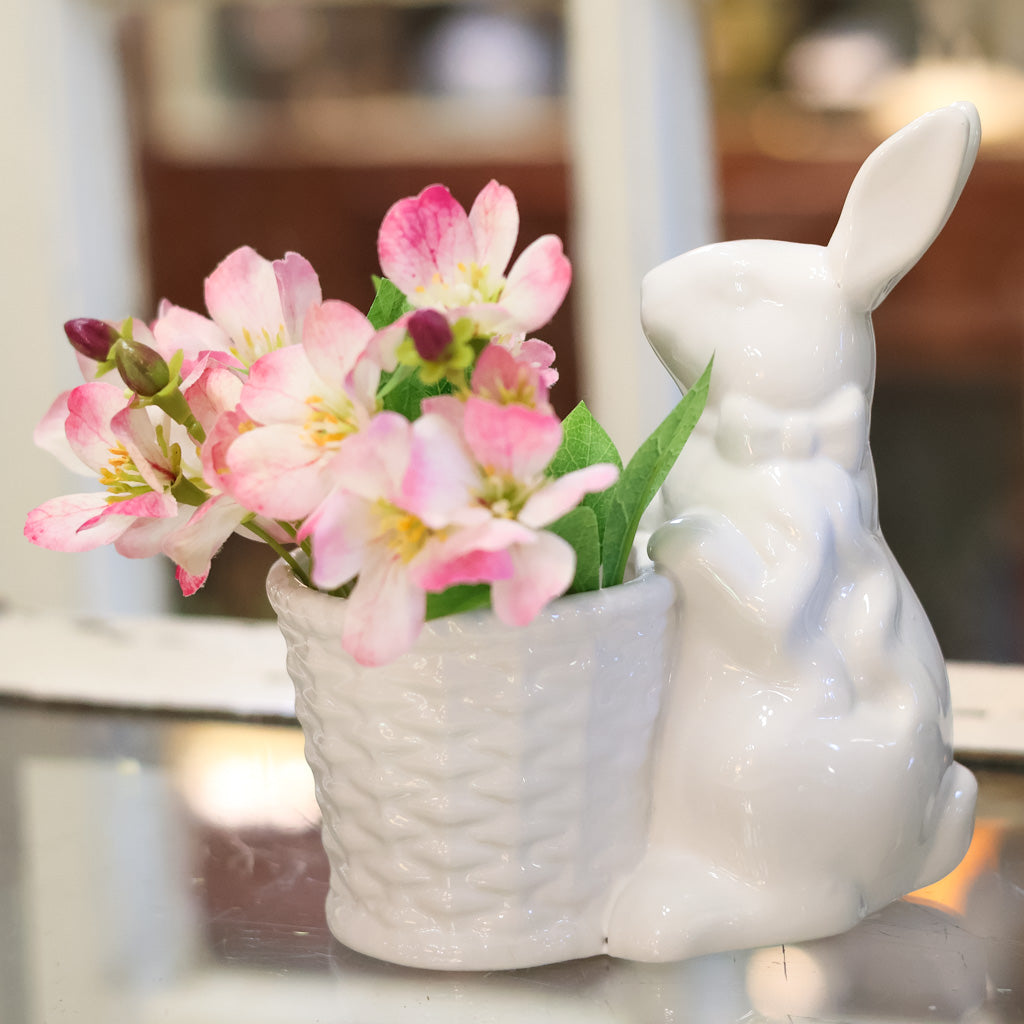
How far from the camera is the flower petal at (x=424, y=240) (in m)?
0.39

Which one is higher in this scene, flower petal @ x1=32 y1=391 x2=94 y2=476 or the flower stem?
flower petal @ x1=32 y1=391 x2=94 y2=476

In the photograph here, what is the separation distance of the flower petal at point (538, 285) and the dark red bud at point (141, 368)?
0.34 ft

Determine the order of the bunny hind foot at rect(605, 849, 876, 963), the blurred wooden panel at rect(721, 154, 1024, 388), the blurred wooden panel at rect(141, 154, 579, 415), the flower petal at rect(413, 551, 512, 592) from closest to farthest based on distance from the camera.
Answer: the flower petal at rect(413, 551, 512, 592) < the bunny hind foot at rect(605, 849, 876, 963) < the blurred wooden panel at rect(721, 154, 1024, 388) < the blurred wooden panel at rect(141, 154, 579, 415)

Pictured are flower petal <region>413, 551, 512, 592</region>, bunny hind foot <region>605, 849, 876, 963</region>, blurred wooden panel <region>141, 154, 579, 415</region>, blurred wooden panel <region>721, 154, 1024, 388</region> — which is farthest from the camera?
blurred wooden panel <region>141, 154, 579, 415</region>

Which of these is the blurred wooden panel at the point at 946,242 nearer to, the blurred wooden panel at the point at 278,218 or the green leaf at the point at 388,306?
the blurred wooden panel at the point at 278,218

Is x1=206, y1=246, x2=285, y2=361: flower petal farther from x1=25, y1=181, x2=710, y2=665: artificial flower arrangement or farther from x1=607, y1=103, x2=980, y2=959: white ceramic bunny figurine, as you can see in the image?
x1=607, y1=103, x2=980, y2=959: white ceramic bunny figurine

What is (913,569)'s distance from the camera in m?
2.32

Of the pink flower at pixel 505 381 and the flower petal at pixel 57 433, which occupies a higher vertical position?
the pink flower at pixel 505 381

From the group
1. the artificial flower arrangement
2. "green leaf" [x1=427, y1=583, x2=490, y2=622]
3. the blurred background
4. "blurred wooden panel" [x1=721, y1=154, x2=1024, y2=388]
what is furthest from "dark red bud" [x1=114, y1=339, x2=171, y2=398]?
"blurred wooden panel" [x1=721, y1=154, x2=1024, y2=388]

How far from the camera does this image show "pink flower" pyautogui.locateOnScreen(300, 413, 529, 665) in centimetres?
34

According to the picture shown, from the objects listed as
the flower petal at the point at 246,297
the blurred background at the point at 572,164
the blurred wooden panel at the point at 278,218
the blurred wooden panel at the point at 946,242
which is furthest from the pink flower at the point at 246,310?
the blurred wooden panel at the point at 278,218

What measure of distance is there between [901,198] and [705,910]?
0.24 metres

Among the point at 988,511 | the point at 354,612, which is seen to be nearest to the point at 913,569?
the point at 988,511

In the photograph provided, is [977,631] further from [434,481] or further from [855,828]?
[434,481]
